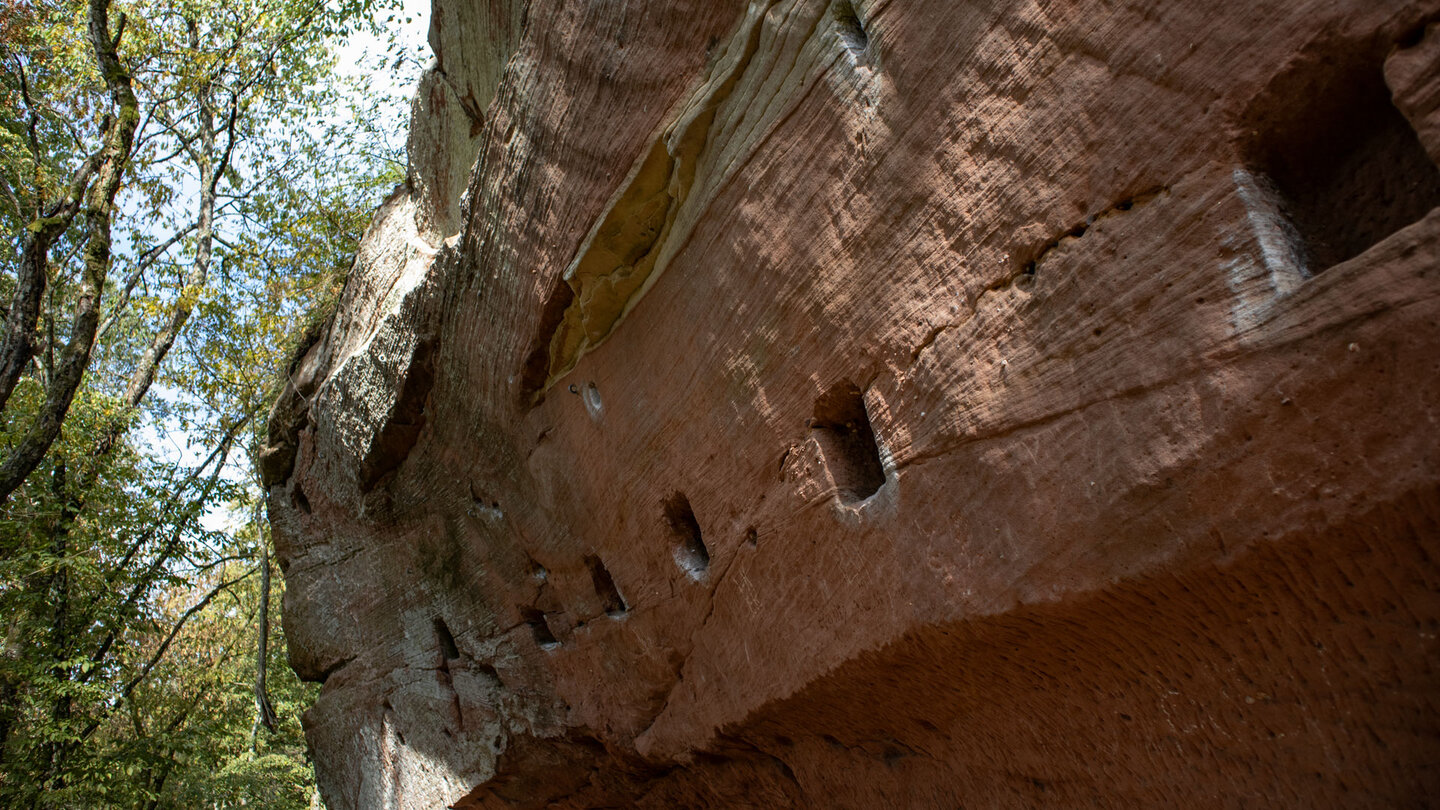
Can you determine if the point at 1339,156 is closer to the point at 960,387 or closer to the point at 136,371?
the point at 960,387

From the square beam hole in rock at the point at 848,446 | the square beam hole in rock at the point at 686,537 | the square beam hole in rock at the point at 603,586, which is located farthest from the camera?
the square beam hole in rock at the point at 603,586

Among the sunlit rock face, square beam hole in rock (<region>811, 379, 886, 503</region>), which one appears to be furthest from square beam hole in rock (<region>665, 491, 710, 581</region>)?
square beam hole in rock (<region>811, 379, 886, 503</region>)

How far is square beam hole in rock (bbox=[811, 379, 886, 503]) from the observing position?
3152 millimetres

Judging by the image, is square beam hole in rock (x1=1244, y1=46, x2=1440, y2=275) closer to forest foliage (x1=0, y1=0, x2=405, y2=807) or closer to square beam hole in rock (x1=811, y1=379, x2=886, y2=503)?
square beam hole in rock (x1=811, y1=379, x2=886, y2=503)

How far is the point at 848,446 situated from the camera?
3.23 m

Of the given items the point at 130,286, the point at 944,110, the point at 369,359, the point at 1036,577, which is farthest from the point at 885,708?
the point at 130,286

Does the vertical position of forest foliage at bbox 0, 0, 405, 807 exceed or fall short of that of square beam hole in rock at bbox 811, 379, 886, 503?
it exceeds it

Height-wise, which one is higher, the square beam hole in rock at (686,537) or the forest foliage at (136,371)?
the forest foliage at (136,371)

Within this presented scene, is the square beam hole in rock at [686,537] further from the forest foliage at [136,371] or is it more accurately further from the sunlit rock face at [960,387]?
the forest foliage at [136,371]

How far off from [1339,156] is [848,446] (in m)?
1.62

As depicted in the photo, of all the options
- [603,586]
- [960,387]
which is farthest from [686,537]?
[960,387]

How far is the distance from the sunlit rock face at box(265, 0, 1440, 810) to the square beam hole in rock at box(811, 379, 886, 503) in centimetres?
1

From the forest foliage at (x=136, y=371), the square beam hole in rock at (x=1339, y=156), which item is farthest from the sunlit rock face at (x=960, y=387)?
the forest foliage at (x=136, y=371)

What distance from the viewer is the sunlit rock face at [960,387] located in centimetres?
192
